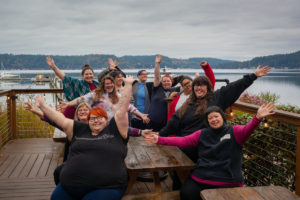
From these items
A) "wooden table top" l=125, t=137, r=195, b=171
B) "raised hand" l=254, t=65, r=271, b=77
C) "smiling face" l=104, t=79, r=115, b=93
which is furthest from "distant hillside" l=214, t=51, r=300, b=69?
"wooden table top" l=125, t=137, r=195, b=171

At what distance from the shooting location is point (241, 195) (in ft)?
6.04

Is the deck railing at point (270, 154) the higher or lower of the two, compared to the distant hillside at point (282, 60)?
lower

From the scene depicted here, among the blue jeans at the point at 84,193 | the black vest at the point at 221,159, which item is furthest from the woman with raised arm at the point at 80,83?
the black vest at the point at 221,159

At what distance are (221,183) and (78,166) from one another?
1.18 metres

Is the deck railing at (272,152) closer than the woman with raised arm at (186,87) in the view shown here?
Yes

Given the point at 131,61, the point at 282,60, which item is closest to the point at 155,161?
the point at 131,61

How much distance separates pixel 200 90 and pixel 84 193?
1527mm

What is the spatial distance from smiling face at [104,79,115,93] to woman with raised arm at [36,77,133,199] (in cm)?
100

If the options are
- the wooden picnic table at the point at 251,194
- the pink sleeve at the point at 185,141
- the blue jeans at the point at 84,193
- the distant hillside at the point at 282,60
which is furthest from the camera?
the distant hillside at the point at 282,60

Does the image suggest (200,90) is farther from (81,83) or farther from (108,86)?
(81,83)

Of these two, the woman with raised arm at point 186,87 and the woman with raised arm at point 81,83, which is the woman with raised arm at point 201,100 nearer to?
the woman with raised arm at point 186,87

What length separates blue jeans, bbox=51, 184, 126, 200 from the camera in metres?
2.13

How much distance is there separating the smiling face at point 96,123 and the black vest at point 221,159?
36.4 inches

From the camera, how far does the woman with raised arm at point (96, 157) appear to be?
7.10 feet
